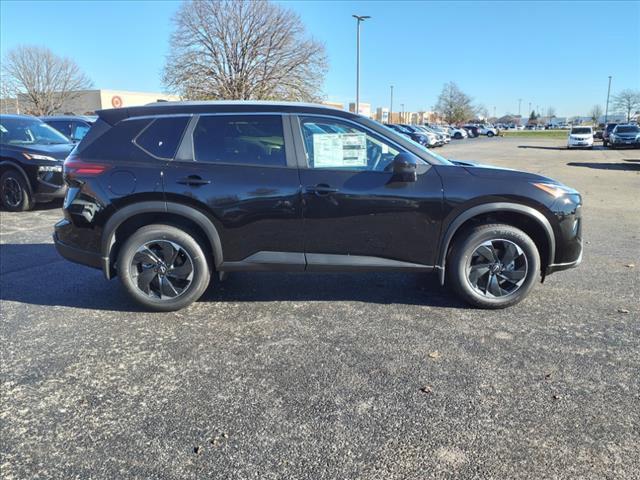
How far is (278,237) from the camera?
4.18 m

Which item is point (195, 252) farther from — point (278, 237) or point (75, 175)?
point (75, 175)

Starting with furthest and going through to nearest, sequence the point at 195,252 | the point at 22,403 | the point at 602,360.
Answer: the point at 195,252, the point at 602,360, the point at 22,403

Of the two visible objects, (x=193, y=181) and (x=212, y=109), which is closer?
(x=193, y=181)

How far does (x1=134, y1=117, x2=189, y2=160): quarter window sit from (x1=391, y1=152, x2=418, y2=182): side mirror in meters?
1.79

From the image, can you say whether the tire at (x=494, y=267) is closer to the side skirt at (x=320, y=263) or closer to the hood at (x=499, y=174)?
the side skirt at (x=320, y=263)

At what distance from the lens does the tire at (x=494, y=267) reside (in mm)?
4203

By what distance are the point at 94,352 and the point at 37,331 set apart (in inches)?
27.5

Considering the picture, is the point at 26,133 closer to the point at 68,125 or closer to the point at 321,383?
the point at 68,125

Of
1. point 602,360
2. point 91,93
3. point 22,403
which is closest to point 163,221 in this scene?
point 22,403

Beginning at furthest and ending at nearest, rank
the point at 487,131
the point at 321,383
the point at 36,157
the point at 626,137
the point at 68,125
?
the point at 487,131 → the point at 626,137 → the point at 68,125 → the point at 36,157 → the point at 321,383

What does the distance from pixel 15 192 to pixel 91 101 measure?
62.6 meters

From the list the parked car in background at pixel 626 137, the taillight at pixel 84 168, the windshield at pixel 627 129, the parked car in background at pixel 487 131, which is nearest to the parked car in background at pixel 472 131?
the parked car in background at pixel 487 131

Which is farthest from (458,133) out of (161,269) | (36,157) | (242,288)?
(161,269)

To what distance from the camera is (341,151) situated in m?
4.15
